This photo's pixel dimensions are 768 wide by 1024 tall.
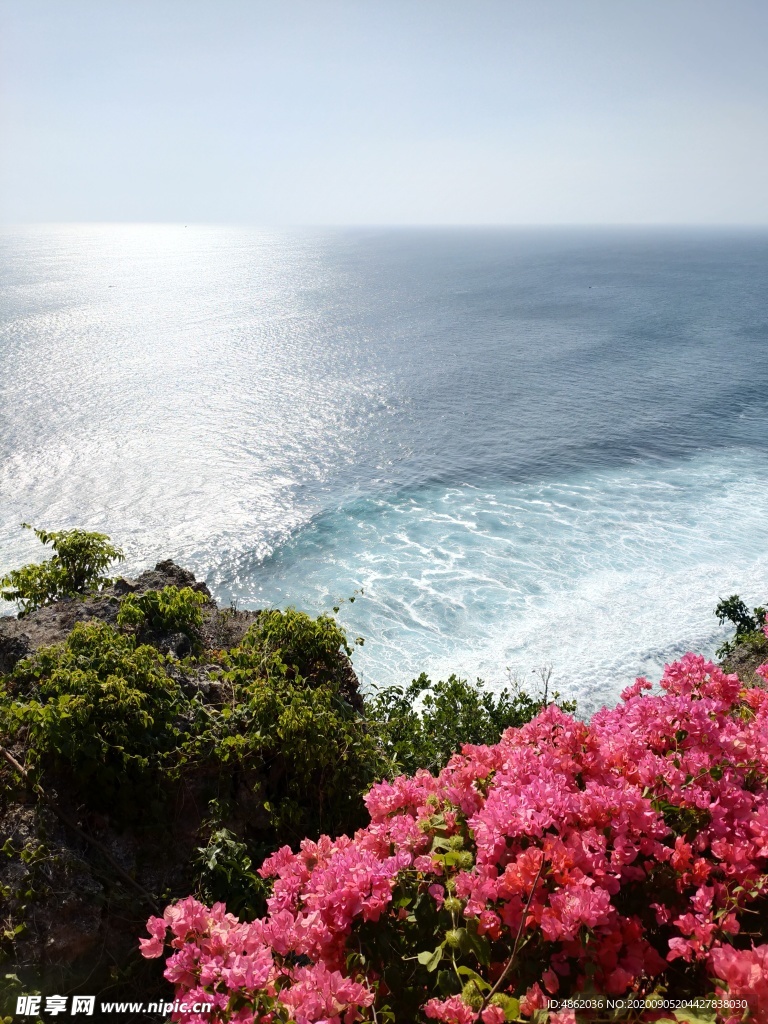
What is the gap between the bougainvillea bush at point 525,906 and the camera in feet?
8.97

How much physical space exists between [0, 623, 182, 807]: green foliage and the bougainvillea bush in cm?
227

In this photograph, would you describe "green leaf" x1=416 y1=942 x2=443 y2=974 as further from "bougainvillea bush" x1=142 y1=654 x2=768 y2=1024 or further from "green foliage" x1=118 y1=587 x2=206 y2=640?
"green foliage" x1=118 y1=587 x2=206 y2=640

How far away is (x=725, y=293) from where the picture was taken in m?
98.2

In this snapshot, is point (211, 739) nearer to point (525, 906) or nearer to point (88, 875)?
point (88, 875)

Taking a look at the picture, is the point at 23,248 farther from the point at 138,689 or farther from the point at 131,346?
the point at 138,689

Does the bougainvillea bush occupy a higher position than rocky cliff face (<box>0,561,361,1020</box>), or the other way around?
the bougainvillea bush

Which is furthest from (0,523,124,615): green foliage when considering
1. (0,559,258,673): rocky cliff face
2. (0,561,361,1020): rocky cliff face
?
(0,561,361,1020): rocky cliff face

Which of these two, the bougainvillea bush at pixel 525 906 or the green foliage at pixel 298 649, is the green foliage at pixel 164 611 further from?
the bougainvillea bush at pixel 525 906

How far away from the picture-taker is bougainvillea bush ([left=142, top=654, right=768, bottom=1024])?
8.97 ft

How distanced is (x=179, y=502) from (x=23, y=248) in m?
171

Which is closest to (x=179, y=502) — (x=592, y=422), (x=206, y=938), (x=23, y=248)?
(x=592, y=422)

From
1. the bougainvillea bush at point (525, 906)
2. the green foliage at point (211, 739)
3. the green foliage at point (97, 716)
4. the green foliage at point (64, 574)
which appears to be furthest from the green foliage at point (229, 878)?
the green foliage at point (64, 574)

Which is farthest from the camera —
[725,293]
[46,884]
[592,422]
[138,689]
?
[725,293]

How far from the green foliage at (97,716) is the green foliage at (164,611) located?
1.04 m
